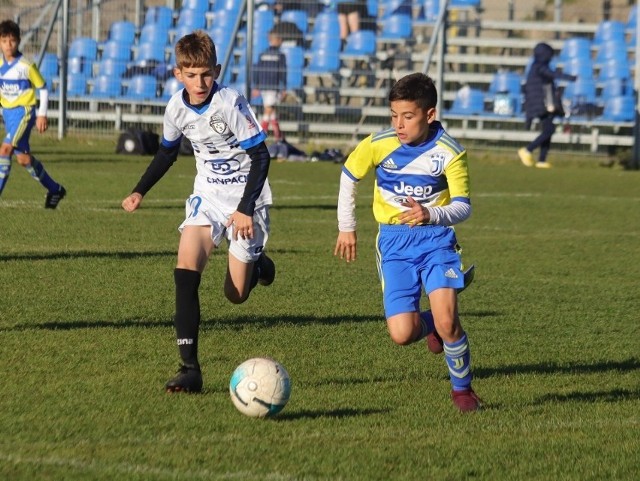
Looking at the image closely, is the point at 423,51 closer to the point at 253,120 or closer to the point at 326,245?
the point at 326,245

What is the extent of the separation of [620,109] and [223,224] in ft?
61.3

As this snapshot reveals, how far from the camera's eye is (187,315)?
6.43 meters

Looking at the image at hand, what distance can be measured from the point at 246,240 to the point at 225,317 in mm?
1453

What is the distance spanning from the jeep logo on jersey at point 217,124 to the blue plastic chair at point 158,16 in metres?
20.5

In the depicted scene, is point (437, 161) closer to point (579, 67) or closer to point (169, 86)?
point (579, 67)

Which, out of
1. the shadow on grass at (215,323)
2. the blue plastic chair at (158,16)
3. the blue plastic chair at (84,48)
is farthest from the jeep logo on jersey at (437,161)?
the blue plastic chair at (158,16)

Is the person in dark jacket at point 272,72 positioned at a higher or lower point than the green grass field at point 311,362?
higher

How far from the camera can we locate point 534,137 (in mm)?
24938

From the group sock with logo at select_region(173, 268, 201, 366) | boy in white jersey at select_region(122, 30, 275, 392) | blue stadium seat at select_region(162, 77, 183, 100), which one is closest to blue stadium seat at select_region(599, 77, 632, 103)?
blue stadium seat at select_region(162, 77, 183, 100)

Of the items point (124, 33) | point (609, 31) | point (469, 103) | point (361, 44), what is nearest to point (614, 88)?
point (609, 31)

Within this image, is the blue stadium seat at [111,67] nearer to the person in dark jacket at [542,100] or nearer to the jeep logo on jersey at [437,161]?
the person in dark jacket at [542,100]

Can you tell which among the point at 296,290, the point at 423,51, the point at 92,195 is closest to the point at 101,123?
the point at 423,51

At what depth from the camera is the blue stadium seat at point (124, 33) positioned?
26.7m

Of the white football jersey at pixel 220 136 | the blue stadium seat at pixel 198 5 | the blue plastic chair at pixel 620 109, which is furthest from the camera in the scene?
the blue stadium seat at pixel 198 5
